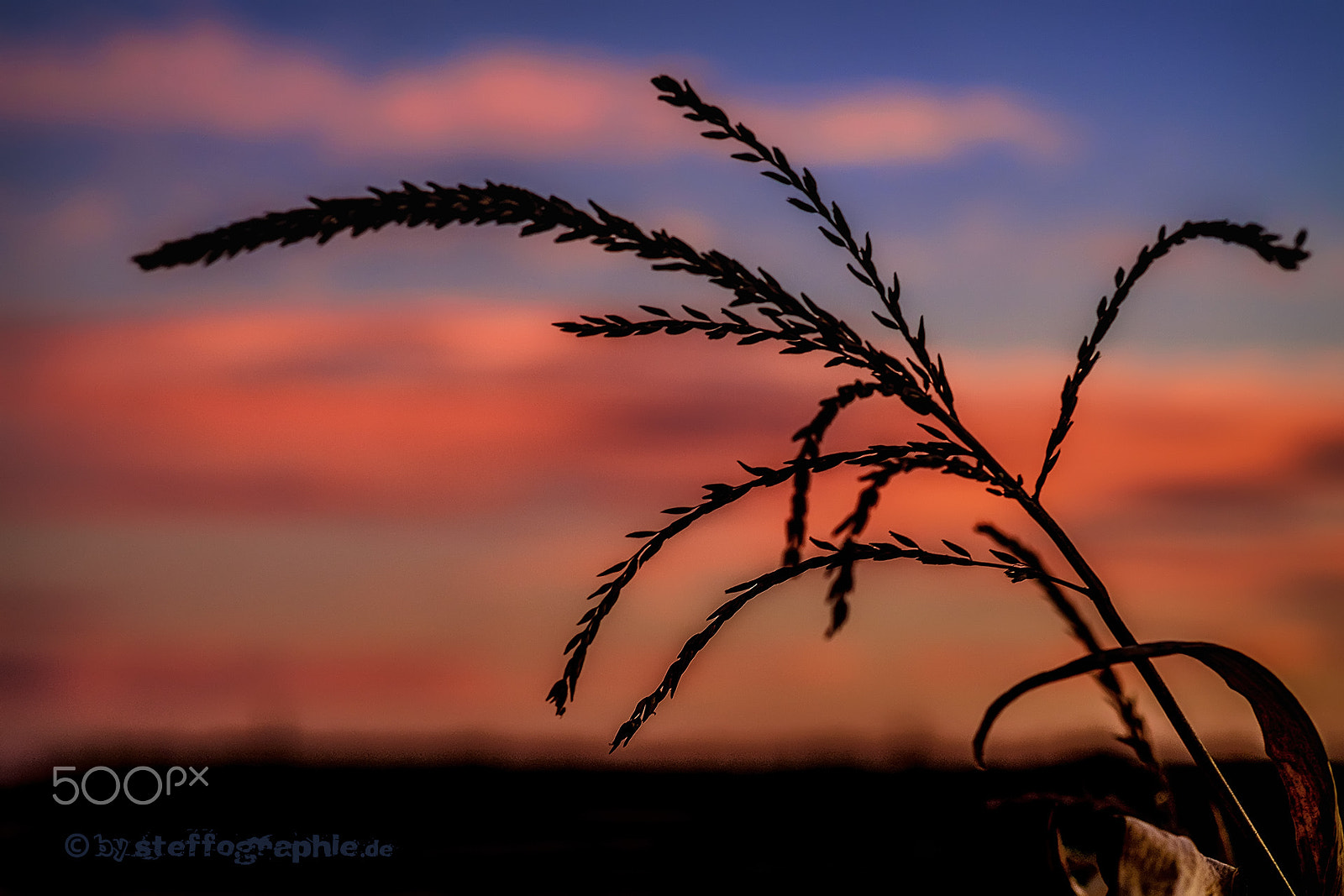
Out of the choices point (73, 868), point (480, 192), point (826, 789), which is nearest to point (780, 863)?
point (826, 789)

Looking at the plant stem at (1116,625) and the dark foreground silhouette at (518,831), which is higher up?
the plant stem at (1116,625)

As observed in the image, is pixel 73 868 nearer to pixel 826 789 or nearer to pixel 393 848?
pixel 393 848

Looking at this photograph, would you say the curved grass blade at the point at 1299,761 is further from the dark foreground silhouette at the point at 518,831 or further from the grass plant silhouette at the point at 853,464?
the dark foreground silhouette at the point at 518,831

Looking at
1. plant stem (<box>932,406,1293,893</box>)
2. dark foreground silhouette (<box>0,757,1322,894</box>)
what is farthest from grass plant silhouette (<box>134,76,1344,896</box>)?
dark foreground silhouette (<box>0,757,1322,894</box>)

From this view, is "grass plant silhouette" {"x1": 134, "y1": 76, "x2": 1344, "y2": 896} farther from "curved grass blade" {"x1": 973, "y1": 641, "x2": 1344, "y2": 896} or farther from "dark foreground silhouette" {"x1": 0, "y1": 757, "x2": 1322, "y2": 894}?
"dark foreground silhouette" {"x1": 0, "y1": 757, "x2": 1322, "y2": 894}

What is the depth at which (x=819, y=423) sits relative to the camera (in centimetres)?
65

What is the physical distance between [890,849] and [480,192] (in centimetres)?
175

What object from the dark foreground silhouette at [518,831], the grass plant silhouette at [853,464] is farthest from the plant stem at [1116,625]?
the dark foreground silhouette at [518,831]

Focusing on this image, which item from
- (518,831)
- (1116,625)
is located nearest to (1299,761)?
(1116,625)

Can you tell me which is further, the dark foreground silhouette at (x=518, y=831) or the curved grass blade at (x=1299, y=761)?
the dark foreground silhouette at (x=518, y=831)

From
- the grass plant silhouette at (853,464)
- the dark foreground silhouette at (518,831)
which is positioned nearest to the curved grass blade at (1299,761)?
the grass plant silhouette at (853,464)

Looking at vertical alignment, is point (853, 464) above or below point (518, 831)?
above

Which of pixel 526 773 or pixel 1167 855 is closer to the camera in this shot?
pixel 1167 855

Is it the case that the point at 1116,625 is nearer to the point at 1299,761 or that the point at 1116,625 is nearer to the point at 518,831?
the point at 1299,761
